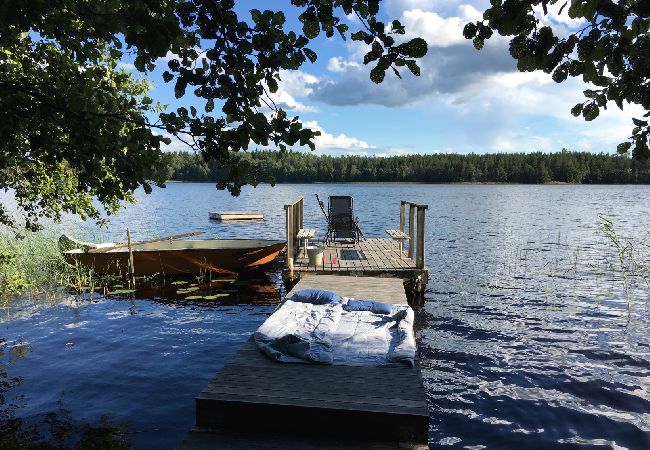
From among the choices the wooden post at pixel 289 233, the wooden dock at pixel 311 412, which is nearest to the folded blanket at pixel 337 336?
the wooden dock at pixel 311 412

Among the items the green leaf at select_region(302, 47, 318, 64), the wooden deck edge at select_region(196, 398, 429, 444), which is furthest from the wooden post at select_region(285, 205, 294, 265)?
the green leaf at select_region(302, 47, 318, 64)

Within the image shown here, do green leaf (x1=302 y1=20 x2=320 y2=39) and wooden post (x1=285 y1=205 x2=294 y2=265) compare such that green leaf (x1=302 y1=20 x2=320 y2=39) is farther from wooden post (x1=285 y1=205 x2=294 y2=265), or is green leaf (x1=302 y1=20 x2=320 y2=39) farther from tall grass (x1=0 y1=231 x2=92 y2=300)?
tall grass (x1=0 y1=231 x2=92 y2=300)

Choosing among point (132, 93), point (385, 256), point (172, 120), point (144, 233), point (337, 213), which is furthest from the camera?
point (144, 233)

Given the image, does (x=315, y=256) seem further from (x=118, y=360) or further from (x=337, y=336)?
(x=337, y=336)

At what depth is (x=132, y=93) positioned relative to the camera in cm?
936

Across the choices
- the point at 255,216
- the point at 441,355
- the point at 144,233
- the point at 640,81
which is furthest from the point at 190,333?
the point at 255,216

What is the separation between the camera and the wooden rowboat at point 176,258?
1256cm

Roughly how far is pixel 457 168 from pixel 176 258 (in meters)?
110

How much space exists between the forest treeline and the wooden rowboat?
93.5 metres

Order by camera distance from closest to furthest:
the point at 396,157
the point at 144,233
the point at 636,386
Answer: the point at 636,386 → the point at 144,233 → the point at 396,157

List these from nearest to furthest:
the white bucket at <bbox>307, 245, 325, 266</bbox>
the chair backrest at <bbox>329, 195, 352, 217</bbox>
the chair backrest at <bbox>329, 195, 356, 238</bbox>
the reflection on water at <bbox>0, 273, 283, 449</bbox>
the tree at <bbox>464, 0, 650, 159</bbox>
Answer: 1. the tree at <bbox>464, 0, 650, 159</bbox>
2. the reflection on water at <bbox>0, 273, 283, 449</bbox>
3. the white bucket at <bbox>307, 245, 325, 266</bbox>
4. the chair backrest at <bbox>329, 195, 356, 238</bbox>
5. the chair backrest at <bbox>329, 195, 352, 217</bbox>

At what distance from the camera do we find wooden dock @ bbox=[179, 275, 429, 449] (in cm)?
370

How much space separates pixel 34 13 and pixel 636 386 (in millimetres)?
7832

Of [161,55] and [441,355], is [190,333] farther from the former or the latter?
[161,55]
